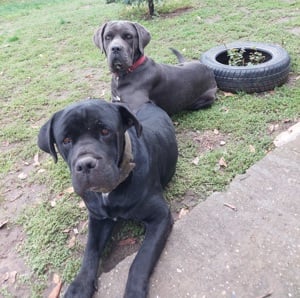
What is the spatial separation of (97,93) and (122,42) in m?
1.28

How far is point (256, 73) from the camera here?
14.6 ft

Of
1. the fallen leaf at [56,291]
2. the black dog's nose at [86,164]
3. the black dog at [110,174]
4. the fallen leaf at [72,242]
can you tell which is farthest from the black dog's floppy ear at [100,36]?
the fallen leaf at [56,291]

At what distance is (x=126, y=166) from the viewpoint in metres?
2.47

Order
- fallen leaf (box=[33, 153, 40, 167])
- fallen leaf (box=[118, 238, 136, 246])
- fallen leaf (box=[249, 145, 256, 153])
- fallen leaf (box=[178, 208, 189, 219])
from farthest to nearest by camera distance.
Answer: fallen leaf (box=[33, 153, 40, 167]), fallen leaf (box=[249, 145, 256, 153]), fallen leaf (box=[178, 208, 189, 219]), fallen leaf (box=[118, 238, 136, 246])

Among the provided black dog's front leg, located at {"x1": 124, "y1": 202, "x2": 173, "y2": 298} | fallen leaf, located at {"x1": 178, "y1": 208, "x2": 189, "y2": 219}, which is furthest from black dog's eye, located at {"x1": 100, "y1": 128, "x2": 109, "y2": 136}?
fallen leaf, located at {"x1": 178, "y1": 208, "x2": 189, "y2": 219}

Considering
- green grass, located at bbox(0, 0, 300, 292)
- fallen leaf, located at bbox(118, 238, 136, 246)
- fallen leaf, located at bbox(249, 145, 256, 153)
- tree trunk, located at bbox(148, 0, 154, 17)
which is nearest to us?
fallen leaf, located at bbox(118, 238, 136, 246)

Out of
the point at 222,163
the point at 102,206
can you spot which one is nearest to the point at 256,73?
the point at 222,163

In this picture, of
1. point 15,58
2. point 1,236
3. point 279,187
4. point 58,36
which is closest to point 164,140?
point 279,187

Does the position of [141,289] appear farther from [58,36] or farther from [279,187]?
[58,36]

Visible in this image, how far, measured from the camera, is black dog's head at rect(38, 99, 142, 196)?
86.9 inches

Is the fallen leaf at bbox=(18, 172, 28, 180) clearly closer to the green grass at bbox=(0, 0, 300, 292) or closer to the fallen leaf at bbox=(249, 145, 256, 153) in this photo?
the green grass at bbox=(0, 0, 300, 292)

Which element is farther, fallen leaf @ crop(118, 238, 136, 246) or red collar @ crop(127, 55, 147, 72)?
red collar @ crop(127, 55, 147, 72)

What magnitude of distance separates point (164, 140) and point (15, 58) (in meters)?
5.15

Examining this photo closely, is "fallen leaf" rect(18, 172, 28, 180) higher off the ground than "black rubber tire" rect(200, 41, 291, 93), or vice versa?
"black rubber tire" rect(200, 41, 291, 93)
